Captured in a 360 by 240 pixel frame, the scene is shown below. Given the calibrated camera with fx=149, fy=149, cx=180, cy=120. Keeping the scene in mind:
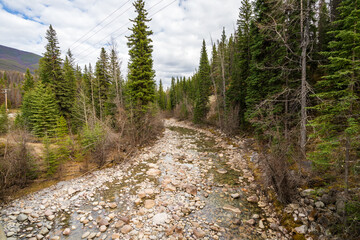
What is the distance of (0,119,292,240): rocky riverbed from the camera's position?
203 inches

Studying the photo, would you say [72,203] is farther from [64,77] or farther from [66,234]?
[64,77]

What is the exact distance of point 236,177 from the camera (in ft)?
29.0

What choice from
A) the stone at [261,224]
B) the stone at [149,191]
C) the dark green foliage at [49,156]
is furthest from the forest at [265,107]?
the stone at [149,191]

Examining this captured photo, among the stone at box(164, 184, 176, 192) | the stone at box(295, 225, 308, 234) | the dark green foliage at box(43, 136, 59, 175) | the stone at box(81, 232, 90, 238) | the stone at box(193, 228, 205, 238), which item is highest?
the dark green foliage at box(43, 136, 59, 175)

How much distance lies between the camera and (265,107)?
37.7 ft

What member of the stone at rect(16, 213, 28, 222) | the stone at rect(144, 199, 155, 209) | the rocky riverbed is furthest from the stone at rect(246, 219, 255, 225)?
the stone at rect(16, 213, 28, 222)

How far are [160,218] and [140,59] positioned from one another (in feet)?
45.1

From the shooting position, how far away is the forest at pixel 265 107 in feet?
14.8

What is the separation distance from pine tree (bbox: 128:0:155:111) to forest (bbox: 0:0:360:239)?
0.33 ft

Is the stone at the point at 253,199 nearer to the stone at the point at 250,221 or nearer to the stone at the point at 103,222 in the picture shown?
the stone at the point at 250,221

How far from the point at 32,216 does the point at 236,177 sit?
384 inches

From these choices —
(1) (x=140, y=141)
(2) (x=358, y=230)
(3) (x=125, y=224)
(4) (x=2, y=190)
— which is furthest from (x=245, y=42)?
(4) (x=2, y=190)

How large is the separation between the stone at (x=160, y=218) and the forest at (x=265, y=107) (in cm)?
453

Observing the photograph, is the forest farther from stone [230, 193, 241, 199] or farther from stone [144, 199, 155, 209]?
stone [144, 199, 155, 209]
